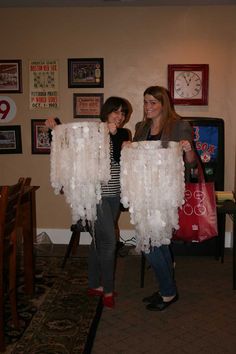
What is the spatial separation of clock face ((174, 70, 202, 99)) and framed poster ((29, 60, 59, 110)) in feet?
3.91

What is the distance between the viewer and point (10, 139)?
4.13 metres

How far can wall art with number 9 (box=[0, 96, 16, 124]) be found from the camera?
4082 millimetres

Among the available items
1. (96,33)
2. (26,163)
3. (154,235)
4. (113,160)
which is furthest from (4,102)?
(154,235)

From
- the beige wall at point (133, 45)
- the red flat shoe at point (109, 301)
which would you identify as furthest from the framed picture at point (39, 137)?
the red flat shoe at point (109, 301)

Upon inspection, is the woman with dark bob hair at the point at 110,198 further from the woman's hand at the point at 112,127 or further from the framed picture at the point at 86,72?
the framed picture at the point at 86,72

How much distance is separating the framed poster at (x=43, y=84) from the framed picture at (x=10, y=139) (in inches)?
11.8

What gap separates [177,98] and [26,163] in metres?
1.67

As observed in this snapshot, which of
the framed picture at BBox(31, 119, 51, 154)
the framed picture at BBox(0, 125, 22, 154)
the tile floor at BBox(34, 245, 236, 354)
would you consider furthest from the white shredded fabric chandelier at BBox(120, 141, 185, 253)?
the framed picture at BBox(0, 125, 22, 154)

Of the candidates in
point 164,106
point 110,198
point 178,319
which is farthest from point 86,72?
point 178,319

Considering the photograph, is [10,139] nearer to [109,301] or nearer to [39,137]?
[39,137]

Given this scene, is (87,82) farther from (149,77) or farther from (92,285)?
(92,285)

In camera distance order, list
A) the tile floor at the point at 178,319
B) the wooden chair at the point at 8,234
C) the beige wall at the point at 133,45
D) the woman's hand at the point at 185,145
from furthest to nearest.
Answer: the beige wall at the point at 133,45 < the woman's hand at the point at 185,145 < the tile floor at the point at 178,319 < the wooden chair at the point at 8,234

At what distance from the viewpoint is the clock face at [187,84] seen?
3908 millimetres

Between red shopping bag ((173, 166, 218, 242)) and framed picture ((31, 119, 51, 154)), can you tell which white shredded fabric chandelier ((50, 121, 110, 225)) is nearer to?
red shopping bag ((173, 166, 218, 242))
